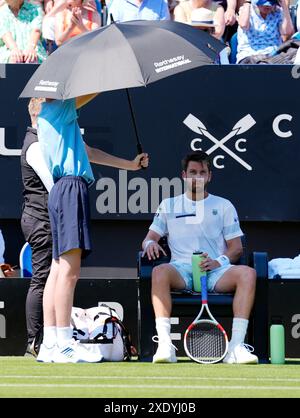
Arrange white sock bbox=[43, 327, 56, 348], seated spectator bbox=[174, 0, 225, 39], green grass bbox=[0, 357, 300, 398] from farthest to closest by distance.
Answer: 1. seated spectator bbox=[174, 0, 225, 39]
2. white sock bbox=[43, 327, 56, 348]
3. green grass bbox=[0, 357, 300, 398]

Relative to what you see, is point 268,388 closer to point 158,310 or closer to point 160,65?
point 158,310

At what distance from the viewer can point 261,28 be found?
10562 millimetres

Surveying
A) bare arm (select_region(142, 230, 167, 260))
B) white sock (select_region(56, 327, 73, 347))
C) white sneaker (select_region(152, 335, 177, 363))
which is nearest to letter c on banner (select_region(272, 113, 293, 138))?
bare arm (select_region(142, 230, 167, 260))

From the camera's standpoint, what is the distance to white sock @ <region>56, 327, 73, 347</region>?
742cm

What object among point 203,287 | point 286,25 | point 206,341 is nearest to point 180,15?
point 286,25

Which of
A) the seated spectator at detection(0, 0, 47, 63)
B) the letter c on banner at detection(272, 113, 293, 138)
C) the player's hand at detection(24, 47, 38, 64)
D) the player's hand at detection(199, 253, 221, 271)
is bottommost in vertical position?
the player's hand at detection(199, 253, 221, 271)

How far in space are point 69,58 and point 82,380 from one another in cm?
231

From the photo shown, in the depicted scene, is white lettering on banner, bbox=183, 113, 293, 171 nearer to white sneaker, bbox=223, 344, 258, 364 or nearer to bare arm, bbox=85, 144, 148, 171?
bare arm, bbox=85, 144, 148, 171

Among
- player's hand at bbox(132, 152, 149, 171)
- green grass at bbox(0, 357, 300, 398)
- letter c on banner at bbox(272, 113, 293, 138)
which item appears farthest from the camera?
letter c on banner at bbox(272, 113, 293, 138)

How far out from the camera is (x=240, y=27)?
34.7ft

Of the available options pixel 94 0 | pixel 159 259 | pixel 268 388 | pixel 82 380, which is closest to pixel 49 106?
pixel 159 259

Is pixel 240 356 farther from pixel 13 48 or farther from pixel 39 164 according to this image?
pixel 13 48

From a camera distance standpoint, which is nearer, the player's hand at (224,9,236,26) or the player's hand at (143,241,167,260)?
the player's hand at (143,241,167,260)

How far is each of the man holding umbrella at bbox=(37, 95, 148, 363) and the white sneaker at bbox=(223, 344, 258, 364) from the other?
927 millimetres
